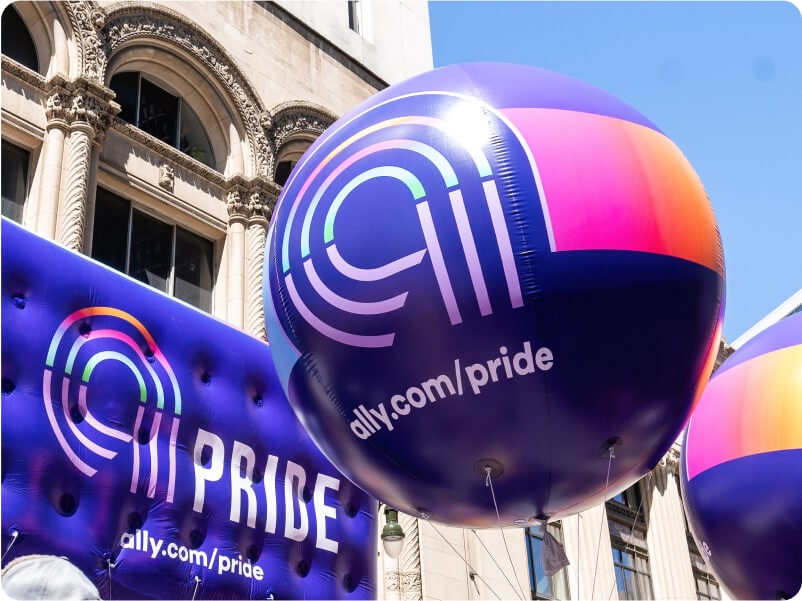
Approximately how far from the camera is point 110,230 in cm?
1521

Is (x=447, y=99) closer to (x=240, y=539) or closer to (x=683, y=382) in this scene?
(x=683, y=382)

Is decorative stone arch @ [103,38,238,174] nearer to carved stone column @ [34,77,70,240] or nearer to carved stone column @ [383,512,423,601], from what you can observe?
carved stone column @ [34,77,70,240]

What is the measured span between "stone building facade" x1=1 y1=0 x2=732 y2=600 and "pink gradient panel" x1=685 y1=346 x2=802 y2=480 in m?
3.83

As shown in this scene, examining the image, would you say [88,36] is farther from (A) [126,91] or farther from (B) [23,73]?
(A) [126,91]

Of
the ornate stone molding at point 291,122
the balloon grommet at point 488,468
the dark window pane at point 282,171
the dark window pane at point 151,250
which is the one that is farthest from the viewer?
the dark window pane at point 282,171

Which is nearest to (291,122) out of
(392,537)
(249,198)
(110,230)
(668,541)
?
(249,198)

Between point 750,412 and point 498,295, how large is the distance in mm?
3986

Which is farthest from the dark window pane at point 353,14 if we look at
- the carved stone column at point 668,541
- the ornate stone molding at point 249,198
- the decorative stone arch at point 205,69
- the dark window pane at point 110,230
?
the carved stone column at point 668,541

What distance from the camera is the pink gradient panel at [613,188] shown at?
631cm

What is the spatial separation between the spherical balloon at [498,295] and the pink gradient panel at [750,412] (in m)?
2.18

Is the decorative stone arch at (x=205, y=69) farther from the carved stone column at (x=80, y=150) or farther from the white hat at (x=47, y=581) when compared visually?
the white hat at (x=47, y=581)

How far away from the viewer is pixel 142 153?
15836 mm

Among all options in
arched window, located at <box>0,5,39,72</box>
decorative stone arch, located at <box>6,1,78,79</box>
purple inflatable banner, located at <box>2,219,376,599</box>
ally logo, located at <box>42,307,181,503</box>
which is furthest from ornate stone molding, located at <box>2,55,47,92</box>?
ally logo, located at <box>42,307,181,503</box>

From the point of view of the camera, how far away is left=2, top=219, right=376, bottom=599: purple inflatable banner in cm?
838
